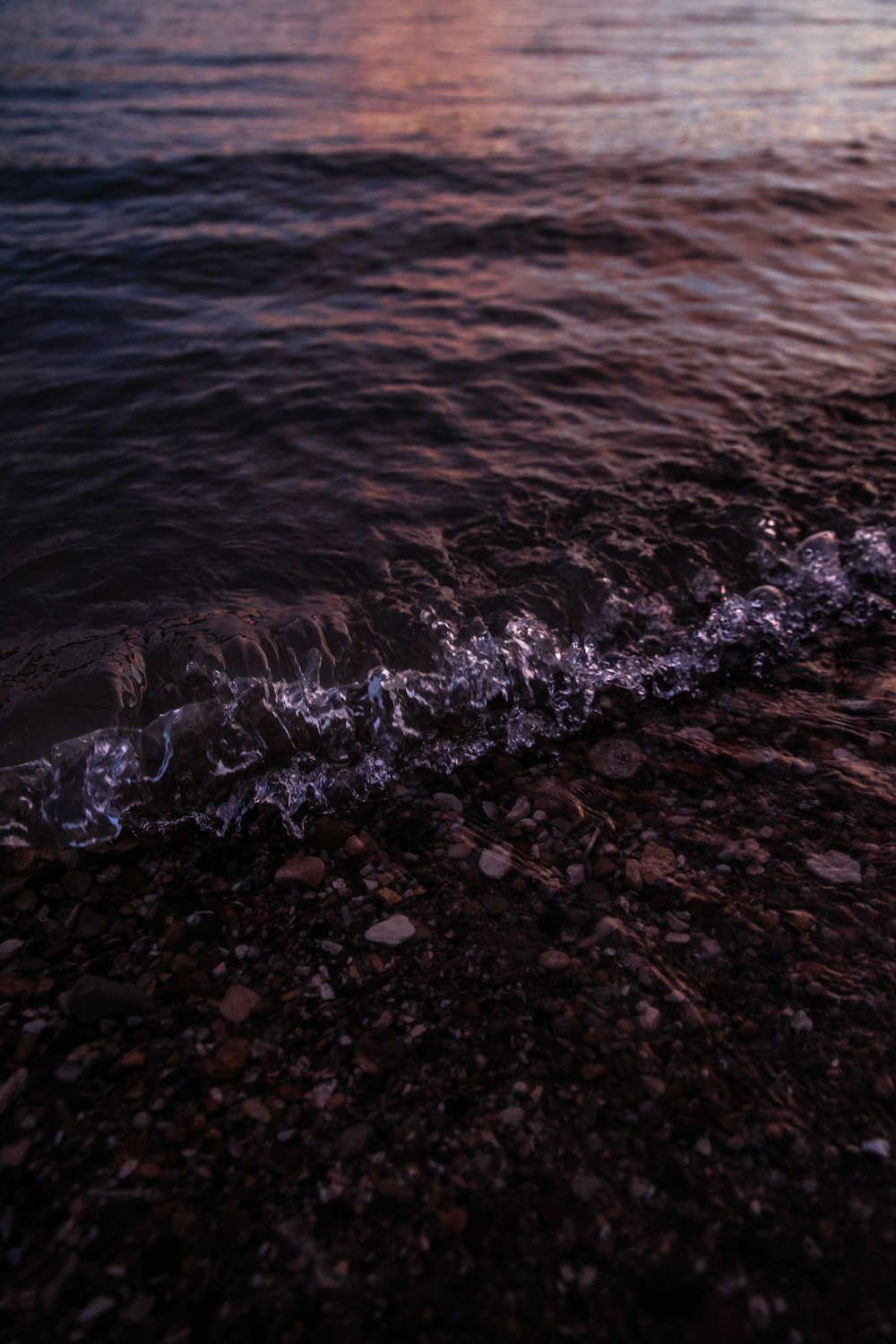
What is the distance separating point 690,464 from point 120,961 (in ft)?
14.6

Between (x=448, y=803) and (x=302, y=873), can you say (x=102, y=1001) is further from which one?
(x=448, y=803)

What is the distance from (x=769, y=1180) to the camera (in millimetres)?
2125

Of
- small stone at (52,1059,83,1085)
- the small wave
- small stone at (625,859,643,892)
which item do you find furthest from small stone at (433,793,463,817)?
small stone at (52,1059,83,1085)

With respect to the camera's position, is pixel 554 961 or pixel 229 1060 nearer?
pixel 229 1060

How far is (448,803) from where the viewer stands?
338 centimetres

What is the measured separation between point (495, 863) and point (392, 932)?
48 cm

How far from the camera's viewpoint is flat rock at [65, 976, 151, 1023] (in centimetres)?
256

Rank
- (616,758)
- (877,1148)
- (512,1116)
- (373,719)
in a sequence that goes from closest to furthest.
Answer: (877,1148) → (512,1116) → (616,758) → (373,719)

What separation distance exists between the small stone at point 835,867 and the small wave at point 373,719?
3.60 ft

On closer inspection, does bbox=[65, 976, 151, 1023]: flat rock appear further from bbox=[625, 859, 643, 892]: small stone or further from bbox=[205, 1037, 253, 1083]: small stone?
bbox=[625, 859, 643, 892]: small stone

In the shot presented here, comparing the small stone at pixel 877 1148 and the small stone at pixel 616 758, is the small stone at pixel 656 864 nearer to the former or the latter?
the small stone at pixel 616 758

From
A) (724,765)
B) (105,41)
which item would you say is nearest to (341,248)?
(724,765)

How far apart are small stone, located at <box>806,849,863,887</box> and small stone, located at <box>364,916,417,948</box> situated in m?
1.45

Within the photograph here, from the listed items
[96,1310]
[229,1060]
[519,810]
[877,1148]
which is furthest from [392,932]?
[877,1148]
